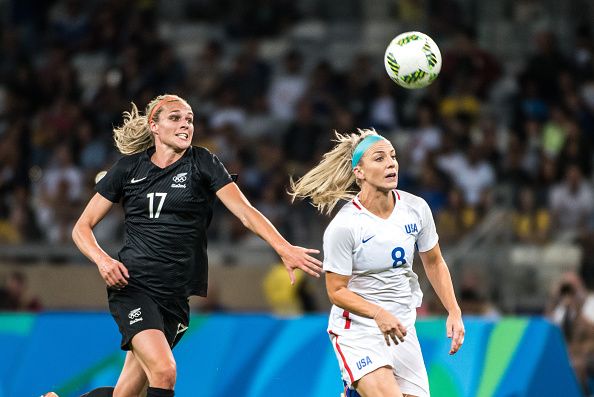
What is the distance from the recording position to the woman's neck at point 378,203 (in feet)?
23.9

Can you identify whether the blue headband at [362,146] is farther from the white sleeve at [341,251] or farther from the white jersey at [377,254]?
the white sleeve at [341,251]

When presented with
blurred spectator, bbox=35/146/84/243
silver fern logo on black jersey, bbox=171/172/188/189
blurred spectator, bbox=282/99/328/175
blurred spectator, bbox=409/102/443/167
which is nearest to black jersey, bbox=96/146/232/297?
silver fern logo on black jersey, bbox=171/172/188/189

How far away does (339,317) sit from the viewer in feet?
24.0

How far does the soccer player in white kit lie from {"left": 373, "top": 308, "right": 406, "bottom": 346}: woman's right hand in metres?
0.15

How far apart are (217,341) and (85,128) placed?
786cm

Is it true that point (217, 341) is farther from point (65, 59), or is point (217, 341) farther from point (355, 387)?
point (65, 59)

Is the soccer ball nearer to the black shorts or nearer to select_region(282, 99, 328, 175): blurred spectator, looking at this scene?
the black shorts

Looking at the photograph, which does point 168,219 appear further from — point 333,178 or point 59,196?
point 59,196

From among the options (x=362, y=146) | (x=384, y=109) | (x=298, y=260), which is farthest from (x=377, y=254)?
(x=384, y=109)

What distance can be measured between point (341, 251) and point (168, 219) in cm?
122

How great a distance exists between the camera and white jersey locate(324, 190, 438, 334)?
7.13 meters

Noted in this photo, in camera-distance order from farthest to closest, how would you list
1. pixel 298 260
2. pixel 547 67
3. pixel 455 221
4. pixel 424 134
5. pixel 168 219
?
pixel 547 67 < pixel 424 134 < pixel 455 221 < pixel 168 219 < pixel 298 260

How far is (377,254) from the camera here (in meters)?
7.16

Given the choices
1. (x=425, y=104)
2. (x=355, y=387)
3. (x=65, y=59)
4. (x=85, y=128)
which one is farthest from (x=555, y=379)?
(x=65, y=59)
